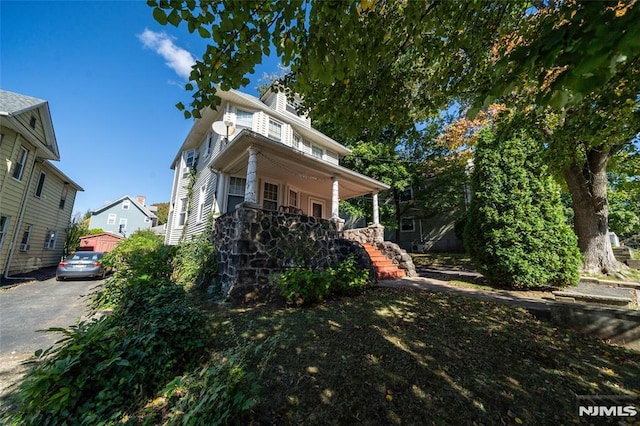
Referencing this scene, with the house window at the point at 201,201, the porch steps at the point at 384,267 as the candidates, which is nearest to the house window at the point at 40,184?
the house window at the point at 201,201

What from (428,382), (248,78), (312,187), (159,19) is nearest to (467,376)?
(428,382)

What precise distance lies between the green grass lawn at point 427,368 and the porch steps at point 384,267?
367 cm

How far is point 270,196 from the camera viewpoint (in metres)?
9.79

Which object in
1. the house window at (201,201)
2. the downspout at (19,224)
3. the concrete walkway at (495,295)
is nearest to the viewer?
the concrete walkway at (495,295)

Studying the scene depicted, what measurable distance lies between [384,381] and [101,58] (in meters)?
10.8

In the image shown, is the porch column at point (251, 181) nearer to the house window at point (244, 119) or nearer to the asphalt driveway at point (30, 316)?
the asphalt driveway at point (30, 316)

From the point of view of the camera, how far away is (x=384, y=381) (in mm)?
2299

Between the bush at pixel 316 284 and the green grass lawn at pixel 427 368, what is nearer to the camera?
the green grass lawn at pixel 427 368

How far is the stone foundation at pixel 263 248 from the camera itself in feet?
18.6

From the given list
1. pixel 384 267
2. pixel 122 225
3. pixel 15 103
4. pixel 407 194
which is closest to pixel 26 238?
pixel 15 103

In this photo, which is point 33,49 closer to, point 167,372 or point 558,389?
point 167,372

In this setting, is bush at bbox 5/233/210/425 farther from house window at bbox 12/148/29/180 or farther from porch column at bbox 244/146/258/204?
house window at bbox 12/148/29/180

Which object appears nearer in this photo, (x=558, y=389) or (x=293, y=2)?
(x=293, y=2)

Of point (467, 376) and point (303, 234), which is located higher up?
point (303, 234)
